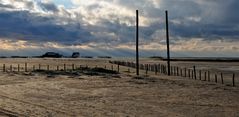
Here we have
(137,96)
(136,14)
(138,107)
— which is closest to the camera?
(138,107)

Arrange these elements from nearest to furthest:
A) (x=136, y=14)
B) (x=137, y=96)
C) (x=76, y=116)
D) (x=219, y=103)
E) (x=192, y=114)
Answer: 1. (x=76, y=116)
2. (x=192, y=114)
3. (x=219, y=103)
4. (x=137, y=96)
5. (x=136, y=14)

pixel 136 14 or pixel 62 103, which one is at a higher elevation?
pixel 136 14

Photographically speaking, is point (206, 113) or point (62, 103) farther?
point (62, 103)

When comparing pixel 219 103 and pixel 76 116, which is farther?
pixel 219 103

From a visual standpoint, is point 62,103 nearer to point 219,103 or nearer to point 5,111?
point 5,111

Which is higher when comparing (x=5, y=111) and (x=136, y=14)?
(x=136, y=14)

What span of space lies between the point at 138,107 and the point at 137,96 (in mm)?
5269

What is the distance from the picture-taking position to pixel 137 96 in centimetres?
2464

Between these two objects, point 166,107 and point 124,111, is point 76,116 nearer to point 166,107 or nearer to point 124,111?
point 124,111

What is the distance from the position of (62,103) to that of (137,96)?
566 cm

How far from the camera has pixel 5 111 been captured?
1638 centimetres

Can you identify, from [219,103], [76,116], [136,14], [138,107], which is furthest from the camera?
[136,14]

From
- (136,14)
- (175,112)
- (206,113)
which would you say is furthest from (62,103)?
(136,14)

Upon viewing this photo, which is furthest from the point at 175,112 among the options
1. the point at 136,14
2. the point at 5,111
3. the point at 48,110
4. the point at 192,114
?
the point at 136,14
